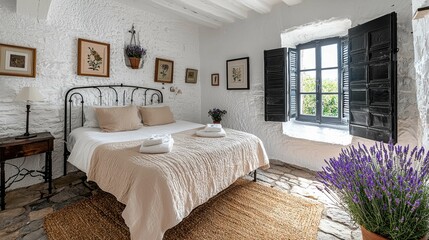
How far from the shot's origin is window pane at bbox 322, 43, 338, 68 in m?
3.25

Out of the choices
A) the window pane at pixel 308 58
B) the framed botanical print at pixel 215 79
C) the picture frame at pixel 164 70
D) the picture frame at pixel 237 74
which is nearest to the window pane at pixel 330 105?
the window pane at pixel 308 58

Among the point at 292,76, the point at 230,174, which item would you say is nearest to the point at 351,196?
the point at 230,174

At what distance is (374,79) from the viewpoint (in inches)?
90.0

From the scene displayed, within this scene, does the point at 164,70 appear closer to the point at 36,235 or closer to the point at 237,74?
the point at 237,74

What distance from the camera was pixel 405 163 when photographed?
890 millimetres

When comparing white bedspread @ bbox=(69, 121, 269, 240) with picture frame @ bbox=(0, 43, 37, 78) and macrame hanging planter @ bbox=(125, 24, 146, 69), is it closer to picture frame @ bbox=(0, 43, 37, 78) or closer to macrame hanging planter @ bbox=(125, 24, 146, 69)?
picture frame @ bbox=(0, 43, 37, 78)

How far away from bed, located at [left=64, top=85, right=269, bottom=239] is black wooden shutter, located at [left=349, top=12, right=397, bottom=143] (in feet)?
4.24

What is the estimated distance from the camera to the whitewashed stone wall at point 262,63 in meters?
2.17

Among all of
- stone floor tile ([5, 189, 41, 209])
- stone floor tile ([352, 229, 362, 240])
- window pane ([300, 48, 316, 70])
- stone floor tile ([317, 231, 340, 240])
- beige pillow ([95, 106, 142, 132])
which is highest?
window pane ([300, 48, 316, 70])

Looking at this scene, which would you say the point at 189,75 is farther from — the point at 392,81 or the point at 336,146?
the point at 392,81

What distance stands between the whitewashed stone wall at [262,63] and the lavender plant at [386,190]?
175 cm

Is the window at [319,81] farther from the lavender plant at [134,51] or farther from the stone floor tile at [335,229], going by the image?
the lavender plant at [134,51]

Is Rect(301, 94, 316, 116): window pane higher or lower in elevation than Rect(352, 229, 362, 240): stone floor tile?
higher

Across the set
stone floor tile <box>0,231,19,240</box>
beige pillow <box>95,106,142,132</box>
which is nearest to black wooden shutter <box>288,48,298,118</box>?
beige pillow <box>95,106,142,132</box>
